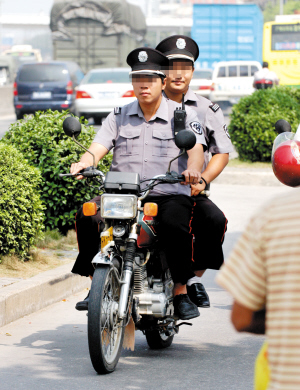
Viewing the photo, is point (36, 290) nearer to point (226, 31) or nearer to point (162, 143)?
point (162, 143)

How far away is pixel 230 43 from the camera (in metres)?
37.7

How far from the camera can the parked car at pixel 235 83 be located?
2938 cm

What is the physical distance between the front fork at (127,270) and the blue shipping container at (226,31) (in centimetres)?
3372

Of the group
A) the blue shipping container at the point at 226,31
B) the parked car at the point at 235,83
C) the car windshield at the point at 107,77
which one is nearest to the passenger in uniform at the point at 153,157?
the car windshield at the point at 107,77

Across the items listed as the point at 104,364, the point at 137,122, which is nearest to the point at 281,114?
the point at 137,122

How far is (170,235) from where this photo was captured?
14.0ft

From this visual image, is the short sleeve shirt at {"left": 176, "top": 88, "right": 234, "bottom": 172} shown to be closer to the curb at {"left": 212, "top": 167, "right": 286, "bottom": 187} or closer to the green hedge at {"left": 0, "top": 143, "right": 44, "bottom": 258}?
the green hedge at {"left": 0, "top": 143, "right": 44, "bottom": 258}

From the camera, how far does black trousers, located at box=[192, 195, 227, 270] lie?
4477 millimetres

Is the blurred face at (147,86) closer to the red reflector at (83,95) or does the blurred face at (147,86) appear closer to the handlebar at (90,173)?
the handlebar at (90,173)

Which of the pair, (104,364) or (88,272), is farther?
(88,272)

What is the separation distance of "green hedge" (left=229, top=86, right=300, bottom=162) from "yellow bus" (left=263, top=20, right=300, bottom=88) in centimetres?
1803

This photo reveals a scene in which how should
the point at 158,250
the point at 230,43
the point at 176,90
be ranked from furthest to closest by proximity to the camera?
the point at 230,43
the point at 176,90
the point at 158,250

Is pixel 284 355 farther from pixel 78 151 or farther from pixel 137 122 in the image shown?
pixel 78 151

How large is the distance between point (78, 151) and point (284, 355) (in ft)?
19.1
